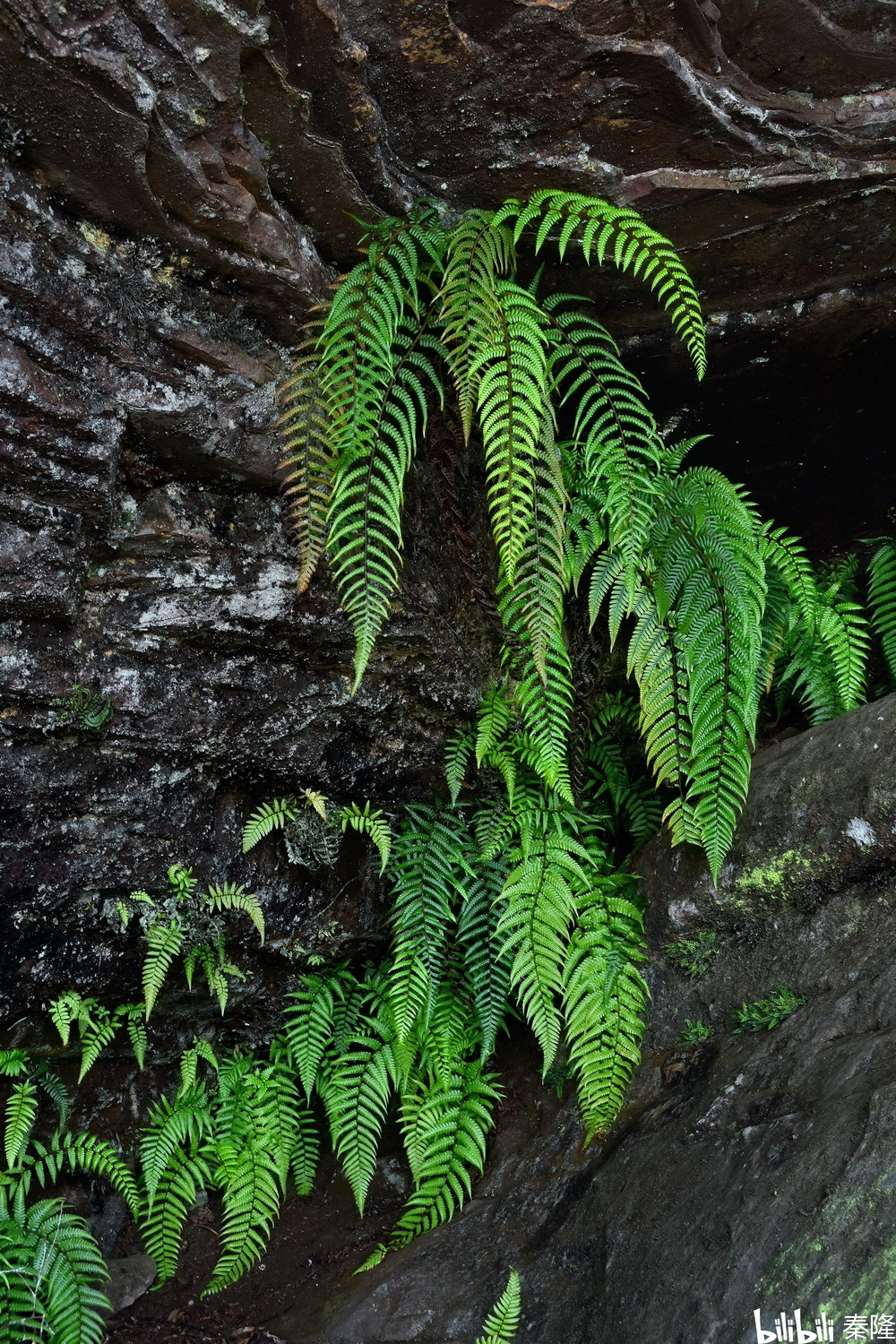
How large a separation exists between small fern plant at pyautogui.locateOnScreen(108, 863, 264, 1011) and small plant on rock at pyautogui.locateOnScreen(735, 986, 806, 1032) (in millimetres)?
1855

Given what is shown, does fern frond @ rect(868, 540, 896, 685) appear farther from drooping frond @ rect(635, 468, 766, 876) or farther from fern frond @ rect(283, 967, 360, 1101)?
fern frond @ rect(283, 967, 360, 1101)

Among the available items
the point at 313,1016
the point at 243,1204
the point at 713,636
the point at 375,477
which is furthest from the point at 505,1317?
the point at 375,477

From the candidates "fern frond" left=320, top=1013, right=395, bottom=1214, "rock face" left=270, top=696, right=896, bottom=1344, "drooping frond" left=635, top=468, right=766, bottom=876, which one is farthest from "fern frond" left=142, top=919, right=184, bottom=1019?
"drooping frond" left=635, top=468, right=766, bottom=876

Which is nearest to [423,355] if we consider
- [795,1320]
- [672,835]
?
[672,835]

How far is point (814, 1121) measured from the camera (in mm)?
2664

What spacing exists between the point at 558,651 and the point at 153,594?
1535 millimetres

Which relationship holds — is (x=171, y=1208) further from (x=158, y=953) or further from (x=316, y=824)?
(x=316, y=824)

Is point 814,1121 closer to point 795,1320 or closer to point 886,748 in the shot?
point 795,1320

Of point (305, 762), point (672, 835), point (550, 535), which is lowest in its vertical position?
point (672, 835)

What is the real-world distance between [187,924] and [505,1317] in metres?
1.73

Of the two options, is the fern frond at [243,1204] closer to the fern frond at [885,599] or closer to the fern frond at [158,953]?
the fern frond at [158,953]

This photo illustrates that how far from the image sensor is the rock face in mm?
2449

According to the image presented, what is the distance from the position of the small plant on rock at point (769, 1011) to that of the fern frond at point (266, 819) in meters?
1.89

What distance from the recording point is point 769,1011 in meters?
3.27
